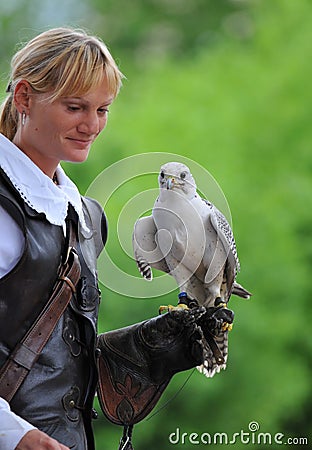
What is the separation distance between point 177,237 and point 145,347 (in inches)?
13.9

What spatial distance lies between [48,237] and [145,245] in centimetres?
58

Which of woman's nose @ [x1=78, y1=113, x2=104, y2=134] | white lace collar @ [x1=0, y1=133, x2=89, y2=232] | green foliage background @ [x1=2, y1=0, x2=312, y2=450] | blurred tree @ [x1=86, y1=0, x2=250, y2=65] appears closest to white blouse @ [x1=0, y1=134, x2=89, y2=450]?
white lace collar @ [x1=0, y1=133, x2=89, y2=232]

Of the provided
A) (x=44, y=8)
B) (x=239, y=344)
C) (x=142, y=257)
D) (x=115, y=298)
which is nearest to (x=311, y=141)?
(x=239, y=344)

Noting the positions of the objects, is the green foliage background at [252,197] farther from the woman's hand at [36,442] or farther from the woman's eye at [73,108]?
the woman's hand at [36,442]

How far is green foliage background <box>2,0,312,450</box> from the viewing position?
599 centimetres

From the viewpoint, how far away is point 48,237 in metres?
2.19

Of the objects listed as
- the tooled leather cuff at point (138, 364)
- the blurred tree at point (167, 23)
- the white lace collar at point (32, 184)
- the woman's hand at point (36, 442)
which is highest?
the white lace collar at point (32, 184)

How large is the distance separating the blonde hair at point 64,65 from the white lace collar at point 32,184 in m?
0.17

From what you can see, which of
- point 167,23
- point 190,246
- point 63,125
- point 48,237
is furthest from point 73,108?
point 167,23

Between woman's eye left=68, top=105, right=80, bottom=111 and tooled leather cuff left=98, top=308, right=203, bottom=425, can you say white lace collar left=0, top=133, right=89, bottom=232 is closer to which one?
woman's eye left=68, top=105, right=80, bottom=111

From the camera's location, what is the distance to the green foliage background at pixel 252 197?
19.7ft

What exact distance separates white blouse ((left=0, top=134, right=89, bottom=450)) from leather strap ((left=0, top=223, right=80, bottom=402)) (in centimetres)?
8

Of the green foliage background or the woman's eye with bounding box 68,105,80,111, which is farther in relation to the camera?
the green foliage background

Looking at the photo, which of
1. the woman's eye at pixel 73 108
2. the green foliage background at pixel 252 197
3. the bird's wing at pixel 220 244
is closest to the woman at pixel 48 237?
the woman's eye at pixel 73 108
